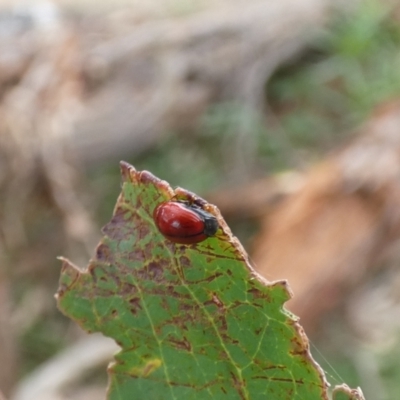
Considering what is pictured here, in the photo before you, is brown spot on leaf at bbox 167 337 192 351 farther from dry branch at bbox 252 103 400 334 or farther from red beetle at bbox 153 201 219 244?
dry branch at bbox 252 103 400 334

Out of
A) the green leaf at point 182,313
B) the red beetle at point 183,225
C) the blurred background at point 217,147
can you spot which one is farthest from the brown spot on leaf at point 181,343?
the blurred background at point 217,147

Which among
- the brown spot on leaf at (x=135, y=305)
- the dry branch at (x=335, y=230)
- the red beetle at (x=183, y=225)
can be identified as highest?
the dry branch at (x=335, y=230)

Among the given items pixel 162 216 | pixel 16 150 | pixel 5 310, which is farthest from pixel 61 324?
pixel 162 216

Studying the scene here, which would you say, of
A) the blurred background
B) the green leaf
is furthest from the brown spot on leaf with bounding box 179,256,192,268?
the blurred background

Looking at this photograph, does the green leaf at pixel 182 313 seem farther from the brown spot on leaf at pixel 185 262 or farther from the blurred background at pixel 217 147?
the blurred background at pixel 217 147

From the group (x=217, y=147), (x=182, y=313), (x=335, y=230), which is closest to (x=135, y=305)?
(x=182, y=313)

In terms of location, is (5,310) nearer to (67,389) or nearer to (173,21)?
(67,389)
